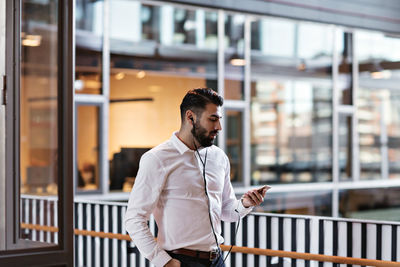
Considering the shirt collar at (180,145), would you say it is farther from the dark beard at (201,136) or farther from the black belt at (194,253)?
the black belt at (194,253)

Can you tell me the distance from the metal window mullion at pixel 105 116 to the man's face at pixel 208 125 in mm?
4903

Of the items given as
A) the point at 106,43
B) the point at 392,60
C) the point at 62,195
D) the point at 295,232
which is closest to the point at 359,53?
the point at 392,60

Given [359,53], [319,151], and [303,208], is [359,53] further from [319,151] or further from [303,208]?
[303,208]

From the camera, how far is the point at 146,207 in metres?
2.39

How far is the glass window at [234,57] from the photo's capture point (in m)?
8.52

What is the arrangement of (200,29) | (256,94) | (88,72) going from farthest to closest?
(256,94) < (200,29) < (88,72)

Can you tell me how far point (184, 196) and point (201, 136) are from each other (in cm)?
25

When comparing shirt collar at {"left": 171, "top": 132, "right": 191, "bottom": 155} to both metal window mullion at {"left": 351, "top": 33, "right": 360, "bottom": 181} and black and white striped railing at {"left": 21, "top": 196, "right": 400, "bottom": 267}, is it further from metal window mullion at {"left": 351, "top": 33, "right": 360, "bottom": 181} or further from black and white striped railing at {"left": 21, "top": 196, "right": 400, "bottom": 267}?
metal window mullion at {"left": 351, "top": 33, "right": 360, "bottom": 181}

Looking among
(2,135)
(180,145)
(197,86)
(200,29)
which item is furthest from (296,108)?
(180,145)

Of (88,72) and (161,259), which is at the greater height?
(88,72)

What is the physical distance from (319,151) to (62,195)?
735 cm

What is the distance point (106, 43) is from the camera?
7301 millimetres

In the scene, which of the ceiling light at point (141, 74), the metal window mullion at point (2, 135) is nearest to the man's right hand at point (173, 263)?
the metal window mullion at point (2, 135)

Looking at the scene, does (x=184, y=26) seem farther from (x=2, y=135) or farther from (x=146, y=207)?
(x=146, y=207)
